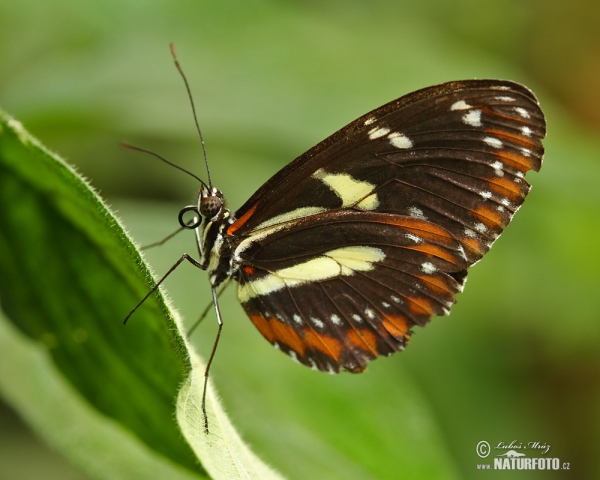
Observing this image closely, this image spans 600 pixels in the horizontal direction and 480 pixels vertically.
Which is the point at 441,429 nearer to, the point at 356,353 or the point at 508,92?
the point at 356,353

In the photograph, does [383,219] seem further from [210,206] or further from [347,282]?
[210,206]

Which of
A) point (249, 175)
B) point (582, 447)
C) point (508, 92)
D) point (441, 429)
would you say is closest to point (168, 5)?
point (249, 175)

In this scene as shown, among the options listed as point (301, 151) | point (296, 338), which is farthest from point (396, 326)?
point (301, 151)

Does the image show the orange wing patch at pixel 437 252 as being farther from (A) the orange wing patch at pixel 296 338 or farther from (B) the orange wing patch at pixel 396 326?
(A) the orange wing patch at pixel 296 338

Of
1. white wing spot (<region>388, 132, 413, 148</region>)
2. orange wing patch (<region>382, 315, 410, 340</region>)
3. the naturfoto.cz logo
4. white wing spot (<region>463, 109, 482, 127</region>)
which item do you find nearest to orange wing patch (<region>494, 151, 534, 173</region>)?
white wing spot (<region>463, 109, 482, 127</region>)

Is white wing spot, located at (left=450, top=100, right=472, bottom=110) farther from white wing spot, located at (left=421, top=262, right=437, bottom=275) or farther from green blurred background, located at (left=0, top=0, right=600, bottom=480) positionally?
green blurred background, located at (left=0, top=0, right=600, bottom=480)

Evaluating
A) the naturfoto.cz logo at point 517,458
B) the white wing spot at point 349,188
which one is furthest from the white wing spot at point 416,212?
the naturfoto.cz logo at point 517,458

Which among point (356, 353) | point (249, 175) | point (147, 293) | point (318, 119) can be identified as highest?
point (249, 175)
